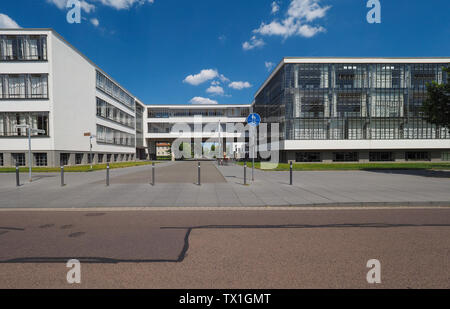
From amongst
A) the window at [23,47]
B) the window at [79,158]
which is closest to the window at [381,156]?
the window at [79,158]

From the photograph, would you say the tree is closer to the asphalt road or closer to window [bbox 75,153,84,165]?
the asphalt road

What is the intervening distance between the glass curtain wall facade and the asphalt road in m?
Answer: 30.6

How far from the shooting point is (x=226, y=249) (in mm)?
3520

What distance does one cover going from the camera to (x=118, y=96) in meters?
41.4

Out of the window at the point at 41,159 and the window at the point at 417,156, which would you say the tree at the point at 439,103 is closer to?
the window at the point at 417,156

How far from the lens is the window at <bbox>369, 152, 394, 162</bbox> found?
1409 inches

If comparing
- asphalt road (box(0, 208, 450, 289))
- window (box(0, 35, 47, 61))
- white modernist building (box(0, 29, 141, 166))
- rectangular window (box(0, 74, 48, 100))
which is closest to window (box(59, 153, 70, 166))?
white modernist building (box(0, 29, 141, 166))

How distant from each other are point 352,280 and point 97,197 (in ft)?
27.0

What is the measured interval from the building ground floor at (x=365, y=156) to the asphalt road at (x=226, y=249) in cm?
3040

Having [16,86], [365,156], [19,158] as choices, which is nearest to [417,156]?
[365,156]

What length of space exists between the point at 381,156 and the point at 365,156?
346 centimetres

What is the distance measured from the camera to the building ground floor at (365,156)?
3506 centimetres
